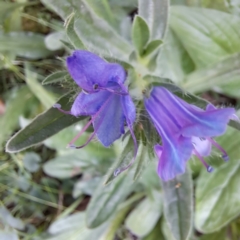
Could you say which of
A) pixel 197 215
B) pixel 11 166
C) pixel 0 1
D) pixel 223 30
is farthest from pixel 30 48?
pixel 197 215

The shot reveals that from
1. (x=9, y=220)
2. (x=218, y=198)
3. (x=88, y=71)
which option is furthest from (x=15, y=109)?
(x=88, y=71)

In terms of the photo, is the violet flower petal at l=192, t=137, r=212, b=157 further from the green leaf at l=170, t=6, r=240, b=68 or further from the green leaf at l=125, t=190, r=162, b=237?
the green leaf at l=125, t=190, r=162, b=237

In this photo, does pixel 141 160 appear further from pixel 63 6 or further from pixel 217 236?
pixel 217 236

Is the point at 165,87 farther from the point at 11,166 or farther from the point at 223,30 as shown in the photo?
the point at 11,166

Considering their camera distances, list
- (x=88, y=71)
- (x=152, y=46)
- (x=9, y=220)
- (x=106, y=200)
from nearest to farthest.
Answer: (x=88, y=71), (x=152, y=46), (x=106, y=200), (x=9, y=220)

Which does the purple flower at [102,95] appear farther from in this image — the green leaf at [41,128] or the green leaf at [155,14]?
the green leaf at [155,14]

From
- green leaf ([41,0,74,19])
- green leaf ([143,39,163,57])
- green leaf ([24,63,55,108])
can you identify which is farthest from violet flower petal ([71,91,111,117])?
green leaf ([24,63,55,108])

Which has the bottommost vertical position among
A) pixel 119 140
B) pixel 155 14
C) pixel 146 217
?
pixel 146 217

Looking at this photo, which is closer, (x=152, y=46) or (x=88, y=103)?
(x=88, y=103)
